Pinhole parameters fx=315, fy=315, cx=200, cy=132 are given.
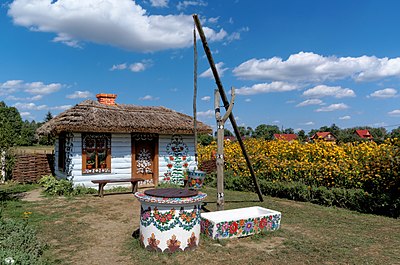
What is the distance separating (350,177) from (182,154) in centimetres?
674

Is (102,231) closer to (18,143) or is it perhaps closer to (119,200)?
(119,200)

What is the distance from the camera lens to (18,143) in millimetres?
9461

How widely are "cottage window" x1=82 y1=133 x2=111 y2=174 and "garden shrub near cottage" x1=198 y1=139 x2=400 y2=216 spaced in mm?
4926

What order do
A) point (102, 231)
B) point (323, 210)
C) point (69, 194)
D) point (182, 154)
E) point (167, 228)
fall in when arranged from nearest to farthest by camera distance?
1. point (167, 228)
2. point (102, 231)
3. point (323, 210)
4. point (69, 194)
5. point (182, 154)

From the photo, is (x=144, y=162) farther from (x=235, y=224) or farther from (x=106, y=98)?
(x=235, y=224)

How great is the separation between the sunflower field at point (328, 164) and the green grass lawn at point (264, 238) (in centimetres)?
119

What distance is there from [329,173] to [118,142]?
7.69 meters

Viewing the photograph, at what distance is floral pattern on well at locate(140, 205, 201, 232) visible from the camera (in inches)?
205

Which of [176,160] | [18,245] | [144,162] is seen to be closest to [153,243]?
[18,245]

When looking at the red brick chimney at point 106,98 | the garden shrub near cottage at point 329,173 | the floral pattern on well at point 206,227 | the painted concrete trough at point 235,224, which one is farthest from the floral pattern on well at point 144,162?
the floral pattern on well at point 206,227

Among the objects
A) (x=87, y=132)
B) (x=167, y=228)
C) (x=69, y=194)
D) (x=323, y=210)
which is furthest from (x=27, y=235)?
(x=323, y=210)

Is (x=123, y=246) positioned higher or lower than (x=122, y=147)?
lower

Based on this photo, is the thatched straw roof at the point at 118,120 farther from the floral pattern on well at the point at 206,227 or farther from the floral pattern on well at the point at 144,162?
the floral pattern on well at the point at 206,227

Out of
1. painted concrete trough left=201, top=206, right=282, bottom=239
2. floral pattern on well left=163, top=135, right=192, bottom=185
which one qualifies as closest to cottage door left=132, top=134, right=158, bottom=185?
floral pattern on well left=163, top=135, right=192, bottom=185
